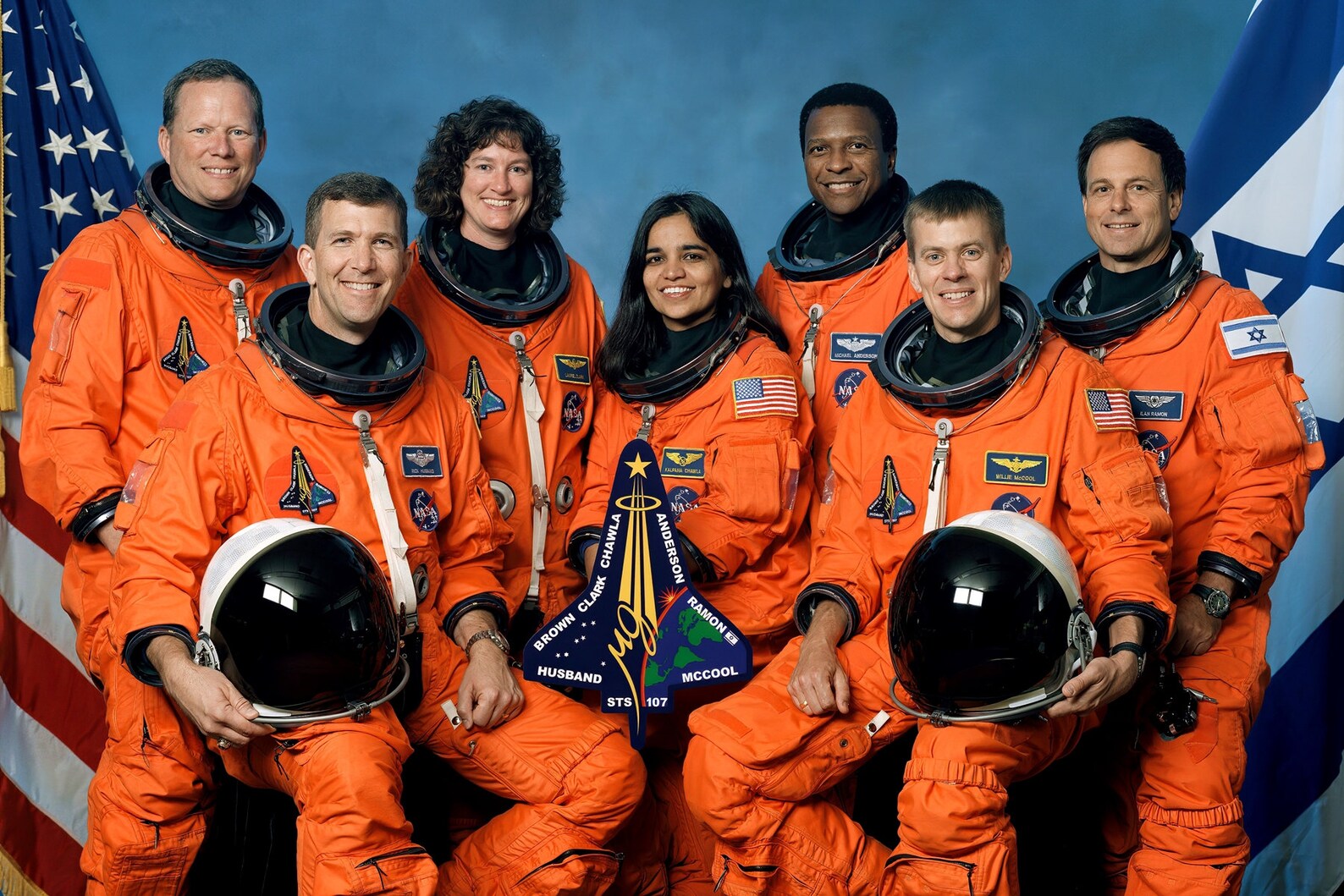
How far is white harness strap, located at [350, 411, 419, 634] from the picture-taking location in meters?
3.01

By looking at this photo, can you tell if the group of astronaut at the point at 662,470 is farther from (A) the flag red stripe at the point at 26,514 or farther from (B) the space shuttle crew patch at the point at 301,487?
(A) the flag red stripe at the point at 26,514

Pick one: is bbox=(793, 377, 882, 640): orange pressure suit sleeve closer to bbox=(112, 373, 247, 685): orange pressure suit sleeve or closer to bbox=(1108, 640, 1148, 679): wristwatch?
bbox=(1108, 640, 1148, 679): wristwatch

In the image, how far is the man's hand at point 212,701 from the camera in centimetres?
262

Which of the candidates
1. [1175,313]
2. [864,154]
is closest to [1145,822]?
[1175,313]

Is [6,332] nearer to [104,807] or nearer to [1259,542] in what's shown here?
[104,807]

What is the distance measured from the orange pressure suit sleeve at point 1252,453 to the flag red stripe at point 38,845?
3443mm

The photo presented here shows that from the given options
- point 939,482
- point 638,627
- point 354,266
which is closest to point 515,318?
point 354,266

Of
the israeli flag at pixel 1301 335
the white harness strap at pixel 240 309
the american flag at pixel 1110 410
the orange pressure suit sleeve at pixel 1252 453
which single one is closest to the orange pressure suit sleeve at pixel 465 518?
the white harness strap at pixel 240 309

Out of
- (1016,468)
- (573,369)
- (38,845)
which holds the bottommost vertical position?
(38,845)

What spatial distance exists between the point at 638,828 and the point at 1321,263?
2.75 metres

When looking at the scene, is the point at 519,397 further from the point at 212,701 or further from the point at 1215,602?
the point at 1215,602

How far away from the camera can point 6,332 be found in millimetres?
3961

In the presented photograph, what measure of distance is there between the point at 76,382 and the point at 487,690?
4.48 feet

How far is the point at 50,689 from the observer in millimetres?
4125
